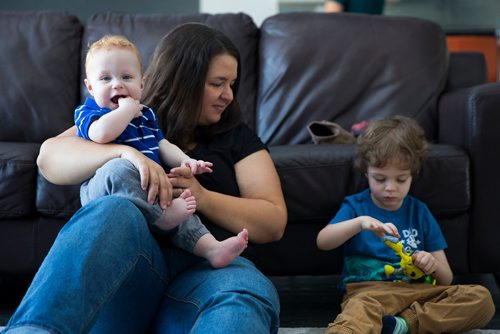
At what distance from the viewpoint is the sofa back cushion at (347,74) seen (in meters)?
2.68

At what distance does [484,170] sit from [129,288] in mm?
1209

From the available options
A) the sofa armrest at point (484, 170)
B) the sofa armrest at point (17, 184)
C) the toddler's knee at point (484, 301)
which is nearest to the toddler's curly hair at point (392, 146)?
the sofa armrest at point (484, 170)

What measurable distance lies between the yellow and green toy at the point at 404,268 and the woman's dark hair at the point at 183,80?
50cm

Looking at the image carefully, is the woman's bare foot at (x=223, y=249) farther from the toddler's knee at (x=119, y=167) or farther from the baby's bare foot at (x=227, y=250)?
the toddler's knee at (x=119, y=167)

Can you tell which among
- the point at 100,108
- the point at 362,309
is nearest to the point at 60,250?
the point at 100,108

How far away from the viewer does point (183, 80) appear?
5.45 feet

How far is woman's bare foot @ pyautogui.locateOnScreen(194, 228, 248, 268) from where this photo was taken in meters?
1.36

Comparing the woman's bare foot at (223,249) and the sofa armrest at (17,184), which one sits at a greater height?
the woman's bare foot at (223,249)

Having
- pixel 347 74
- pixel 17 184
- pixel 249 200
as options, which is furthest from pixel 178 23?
pixel 249 200

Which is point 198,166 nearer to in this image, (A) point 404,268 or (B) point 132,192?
(B) point 132,192

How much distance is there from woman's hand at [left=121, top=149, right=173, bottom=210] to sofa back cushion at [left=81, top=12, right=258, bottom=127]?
4.53 ft

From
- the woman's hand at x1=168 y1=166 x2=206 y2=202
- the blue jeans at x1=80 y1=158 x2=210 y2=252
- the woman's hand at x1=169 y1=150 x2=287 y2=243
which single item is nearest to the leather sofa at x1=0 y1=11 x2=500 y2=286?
the woman's hand at x1=169 y1=150 x2=287 y2=243

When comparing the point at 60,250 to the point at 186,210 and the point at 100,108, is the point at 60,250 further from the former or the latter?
the point at 100,108

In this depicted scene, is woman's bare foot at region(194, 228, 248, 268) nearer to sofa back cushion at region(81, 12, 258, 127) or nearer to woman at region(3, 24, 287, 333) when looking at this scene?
woman at region(3, 24, 287, 333)
